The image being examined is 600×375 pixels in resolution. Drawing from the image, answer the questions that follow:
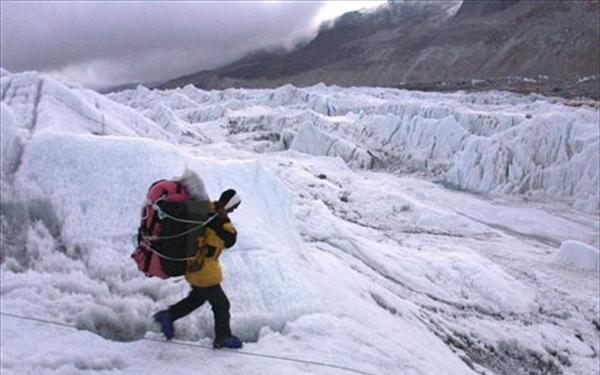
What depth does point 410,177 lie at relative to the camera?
30781mm

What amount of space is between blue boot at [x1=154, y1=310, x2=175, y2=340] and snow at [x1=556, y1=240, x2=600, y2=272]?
11066mm

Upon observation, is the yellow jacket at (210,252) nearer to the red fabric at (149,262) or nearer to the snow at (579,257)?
the red fabric at (149,262)

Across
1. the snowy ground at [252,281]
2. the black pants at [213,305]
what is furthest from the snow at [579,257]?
the black pants at [213,305]

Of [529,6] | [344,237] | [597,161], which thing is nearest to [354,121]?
[597,161]

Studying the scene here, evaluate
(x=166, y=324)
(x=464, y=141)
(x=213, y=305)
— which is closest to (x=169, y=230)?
(x=213, y=305)

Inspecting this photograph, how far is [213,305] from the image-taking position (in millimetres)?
4387

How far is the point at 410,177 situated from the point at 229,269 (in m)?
26.0

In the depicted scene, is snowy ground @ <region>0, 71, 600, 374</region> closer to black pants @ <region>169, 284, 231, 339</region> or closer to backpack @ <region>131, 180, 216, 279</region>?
black pants @ <region>169, 284, 231, 339</region>

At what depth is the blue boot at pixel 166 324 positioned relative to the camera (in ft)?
14.8

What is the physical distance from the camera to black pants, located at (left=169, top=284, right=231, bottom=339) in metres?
4.38

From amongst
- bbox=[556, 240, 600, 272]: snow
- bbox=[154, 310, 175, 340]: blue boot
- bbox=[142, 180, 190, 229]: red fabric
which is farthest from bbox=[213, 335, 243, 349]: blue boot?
bbox=[556, 240, 600, 272]: snow

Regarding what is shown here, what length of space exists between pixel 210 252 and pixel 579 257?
11221 mm

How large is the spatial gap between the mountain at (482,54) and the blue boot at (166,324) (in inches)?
2368

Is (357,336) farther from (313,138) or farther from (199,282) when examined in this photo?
(313,138)
